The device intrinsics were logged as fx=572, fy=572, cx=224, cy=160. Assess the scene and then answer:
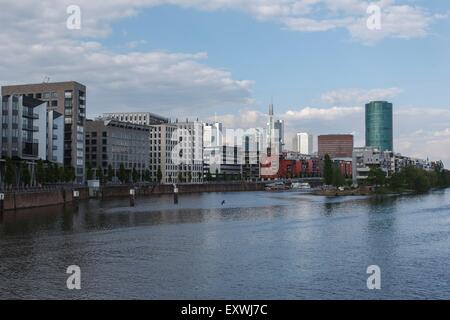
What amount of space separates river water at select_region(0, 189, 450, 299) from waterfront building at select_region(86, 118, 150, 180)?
103 meters

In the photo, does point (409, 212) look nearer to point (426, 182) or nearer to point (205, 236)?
point (205, 236)

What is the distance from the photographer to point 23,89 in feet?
470

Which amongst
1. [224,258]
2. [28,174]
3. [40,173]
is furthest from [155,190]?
[224,258]

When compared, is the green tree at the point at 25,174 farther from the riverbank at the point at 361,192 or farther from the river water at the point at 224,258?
the riverbank at the point at 361,192

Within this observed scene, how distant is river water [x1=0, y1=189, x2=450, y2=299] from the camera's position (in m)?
29.5

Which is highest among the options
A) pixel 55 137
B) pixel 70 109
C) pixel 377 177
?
pixel 70 109

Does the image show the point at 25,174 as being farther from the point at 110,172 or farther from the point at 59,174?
the point at 110,172

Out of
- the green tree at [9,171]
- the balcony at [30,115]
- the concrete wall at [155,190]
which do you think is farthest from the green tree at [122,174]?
the green tree at [9,171]

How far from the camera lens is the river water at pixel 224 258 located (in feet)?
96.7

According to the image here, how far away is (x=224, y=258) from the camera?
38594 millimetres

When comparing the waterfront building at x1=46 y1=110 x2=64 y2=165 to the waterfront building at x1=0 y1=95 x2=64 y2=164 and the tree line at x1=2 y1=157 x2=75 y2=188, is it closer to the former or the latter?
the waterfront building at x1=0 y1=95 x2=64 y2=164

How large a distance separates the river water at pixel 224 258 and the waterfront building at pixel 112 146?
103 m

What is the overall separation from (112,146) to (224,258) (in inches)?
5380
